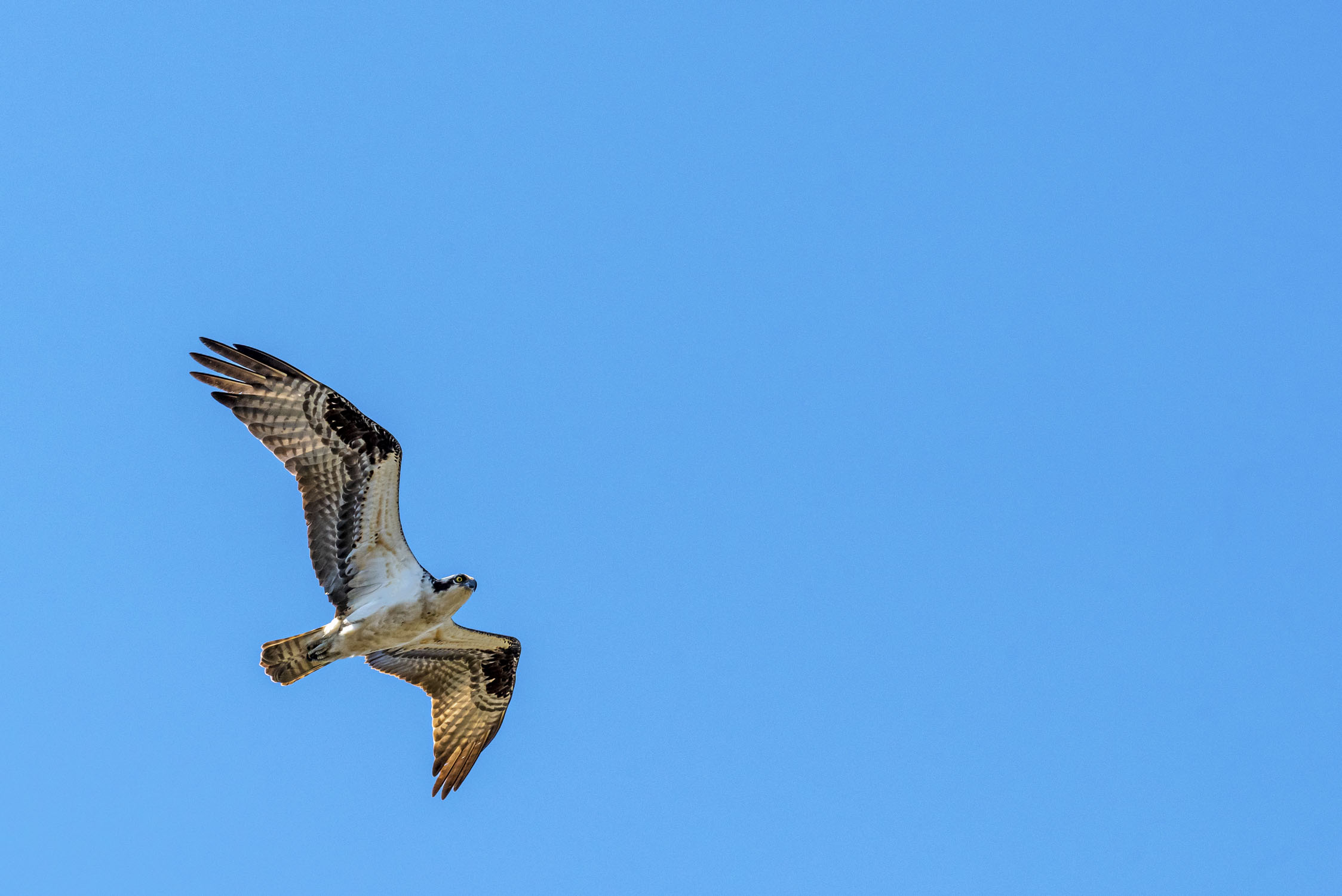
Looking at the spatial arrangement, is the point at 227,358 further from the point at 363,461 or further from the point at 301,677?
the point at 301,677

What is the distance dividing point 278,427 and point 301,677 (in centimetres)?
294

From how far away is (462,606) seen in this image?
595 inches

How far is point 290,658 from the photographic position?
14.1 metres

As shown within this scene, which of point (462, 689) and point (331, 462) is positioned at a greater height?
point (331, 462)

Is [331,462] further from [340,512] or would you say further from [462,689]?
[462,689]

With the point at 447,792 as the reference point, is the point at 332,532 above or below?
above

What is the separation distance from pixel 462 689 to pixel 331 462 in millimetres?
4191

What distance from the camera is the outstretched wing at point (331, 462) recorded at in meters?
13.8

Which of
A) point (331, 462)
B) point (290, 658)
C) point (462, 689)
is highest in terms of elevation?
point (331, 462)

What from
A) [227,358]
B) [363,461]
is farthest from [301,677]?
[227,358]

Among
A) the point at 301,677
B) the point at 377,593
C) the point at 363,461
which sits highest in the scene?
the point at 363,461

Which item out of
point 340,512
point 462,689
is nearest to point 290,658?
point 340,512

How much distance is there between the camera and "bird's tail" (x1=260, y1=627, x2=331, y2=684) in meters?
14.0

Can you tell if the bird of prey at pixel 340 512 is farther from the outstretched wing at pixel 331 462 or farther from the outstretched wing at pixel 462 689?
the outstretched wing at pixel 462 689
